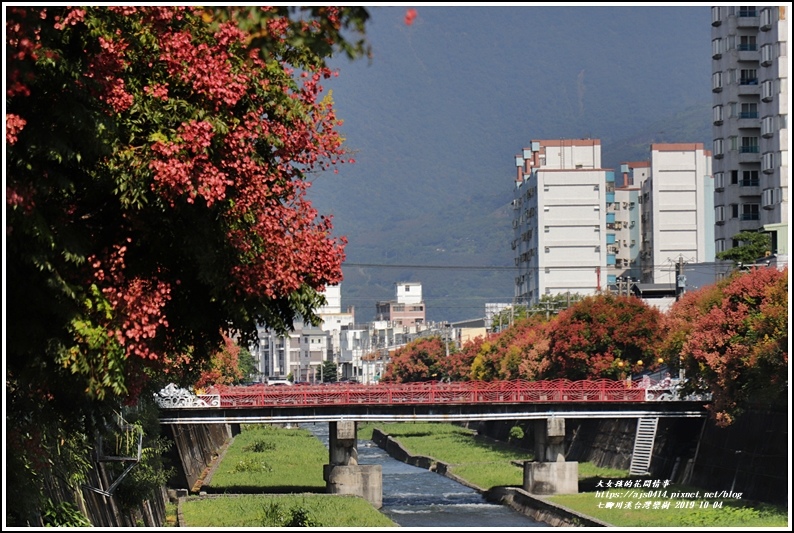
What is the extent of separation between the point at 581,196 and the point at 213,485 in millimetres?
111109

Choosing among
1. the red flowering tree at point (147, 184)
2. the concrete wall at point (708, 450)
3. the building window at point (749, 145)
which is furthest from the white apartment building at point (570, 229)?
the red flowering tree at point (147, 184)

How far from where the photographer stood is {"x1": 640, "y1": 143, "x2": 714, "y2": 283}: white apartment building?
17738cm

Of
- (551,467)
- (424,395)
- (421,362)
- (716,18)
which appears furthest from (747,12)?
(421,362)

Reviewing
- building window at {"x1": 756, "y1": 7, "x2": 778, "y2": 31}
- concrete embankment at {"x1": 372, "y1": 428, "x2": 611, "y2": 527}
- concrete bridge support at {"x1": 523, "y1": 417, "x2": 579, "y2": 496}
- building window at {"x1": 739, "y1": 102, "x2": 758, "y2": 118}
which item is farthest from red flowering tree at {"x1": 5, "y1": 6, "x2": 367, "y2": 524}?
building window at {"x1": 739, "y1": 102, "x2": 758, "y2": 118}

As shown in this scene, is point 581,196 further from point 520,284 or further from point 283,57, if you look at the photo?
point 283,57

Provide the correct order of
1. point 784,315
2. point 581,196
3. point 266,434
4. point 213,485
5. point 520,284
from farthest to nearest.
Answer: point 520,284 → point 581,196 → point 266,434 → point 213,485 → point 784,315

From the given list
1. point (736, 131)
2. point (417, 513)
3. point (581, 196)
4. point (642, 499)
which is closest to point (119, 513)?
point (417, 513)

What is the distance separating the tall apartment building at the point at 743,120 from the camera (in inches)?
4473

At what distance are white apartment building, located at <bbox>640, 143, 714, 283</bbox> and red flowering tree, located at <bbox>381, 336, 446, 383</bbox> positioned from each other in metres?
28.3

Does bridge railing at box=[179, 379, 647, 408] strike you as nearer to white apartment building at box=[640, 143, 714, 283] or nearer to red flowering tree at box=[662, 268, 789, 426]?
red flowering tree at box=[662, 268, 789, 426]

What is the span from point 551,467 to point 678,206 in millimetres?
109757

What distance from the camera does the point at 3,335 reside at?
16859 mm

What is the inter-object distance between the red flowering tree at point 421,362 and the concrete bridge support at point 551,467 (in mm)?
100586

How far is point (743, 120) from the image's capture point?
384 ft
